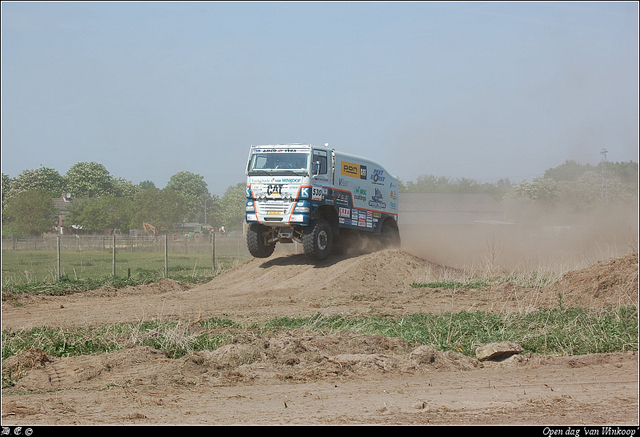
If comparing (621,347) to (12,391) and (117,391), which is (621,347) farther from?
(12,391)

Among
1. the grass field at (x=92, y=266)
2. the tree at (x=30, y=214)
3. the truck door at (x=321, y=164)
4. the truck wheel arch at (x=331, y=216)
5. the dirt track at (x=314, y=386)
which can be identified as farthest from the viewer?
the tree at (x=30, y=214)

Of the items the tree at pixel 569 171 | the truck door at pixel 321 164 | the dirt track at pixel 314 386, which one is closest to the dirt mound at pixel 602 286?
the dirt track at pixel 314 386

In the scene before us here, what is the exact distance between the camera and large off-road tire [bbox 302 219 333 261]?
18828mm

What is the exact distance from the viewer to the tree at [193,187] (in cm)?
9806

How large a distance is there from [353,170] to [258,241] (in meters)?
4.14

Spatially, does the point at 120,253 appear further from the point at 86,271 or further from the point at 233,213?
the point at 233,213

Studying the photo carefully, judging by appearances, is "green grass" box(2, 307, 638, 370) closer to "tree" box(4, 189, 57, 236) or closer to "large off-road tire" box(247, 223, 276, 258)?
"large off-road tire" box(247, 223, 276, 258)

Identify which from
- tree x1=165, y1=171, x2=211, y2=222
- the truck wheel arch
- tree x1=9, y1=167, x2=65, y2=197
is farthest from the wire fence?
tree x1=165, y1=171, x2=211, y2=222

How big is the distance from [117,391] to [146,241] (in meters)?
33.9

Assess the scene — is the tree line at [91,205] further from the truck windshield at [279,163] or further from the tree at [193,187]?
the truck windshield at [279,163]

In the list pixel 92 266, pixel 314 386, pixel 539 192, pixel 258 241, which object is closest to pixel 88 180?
pixel 92 266

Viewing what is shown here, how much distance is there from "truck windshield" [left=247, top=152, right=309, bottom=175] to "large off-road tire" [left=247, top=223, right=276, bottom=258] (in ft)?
7.19

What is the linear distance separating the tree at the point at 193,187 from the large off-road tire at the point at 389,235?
251ft

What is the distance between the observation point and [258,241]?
800 inches
